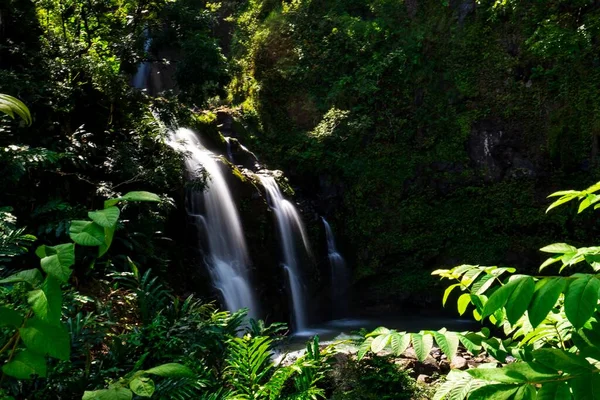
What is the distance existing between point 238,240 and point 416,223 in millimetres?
5724

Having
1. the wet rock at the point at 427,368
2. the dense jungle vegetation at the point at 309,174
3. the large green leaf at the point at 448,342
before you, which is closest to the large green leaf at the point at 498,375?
the dense jungle vegetation at the point at 309,174

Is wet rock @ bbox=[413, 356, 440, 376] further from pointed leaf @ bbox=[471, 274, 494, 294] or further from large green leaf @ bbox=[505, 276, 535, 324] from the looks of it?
large green leaf @ bbox=[505, 276, 535, 324]

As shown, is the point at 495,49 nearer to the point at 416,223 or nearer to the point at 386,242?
the point at 416,223

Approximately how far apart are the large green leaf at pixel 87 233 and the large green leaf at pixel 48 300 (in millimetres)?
96

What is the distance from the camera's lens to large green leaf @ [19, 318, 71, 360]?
35.3 inches

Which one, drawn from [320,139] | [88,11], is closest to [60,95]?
[88,11]

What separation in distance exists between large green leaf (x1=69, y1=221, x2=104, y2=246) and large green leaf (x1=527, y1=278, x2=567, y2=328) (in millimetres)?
976

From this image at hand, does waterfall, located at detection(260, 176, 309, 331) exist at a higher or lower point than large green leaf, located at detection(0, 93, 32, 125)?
lower

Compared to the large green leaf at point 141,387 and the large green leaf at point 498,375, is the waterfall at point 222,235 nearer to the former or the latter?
the large green leaf at point 141,387

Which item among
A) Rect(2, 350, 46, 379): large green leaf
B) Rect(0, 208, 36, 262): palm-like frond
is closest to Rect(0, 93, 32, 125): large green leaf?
Rect(2, 350, 46, 379): large green leaf

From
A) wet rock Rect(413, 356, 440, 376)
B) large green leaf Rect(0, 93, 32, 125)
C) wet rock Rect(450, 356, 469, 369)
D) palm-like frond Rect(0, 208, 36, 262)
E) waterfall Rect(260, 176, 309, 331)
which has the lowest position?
wet rock Rect(450, 356, 469, 369)

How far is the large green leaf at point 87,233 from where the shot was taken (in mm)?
925

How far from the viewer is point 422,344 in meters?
1.38

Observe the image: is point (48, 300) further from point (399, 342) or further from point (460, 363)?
point (460, 363)
